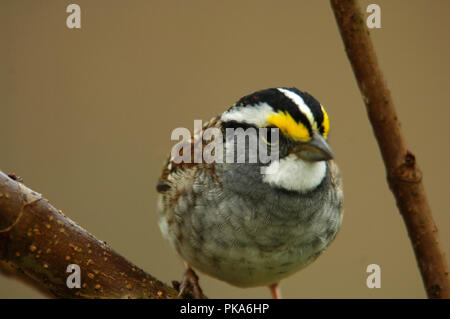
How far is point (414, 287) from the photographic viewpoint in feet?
14.0

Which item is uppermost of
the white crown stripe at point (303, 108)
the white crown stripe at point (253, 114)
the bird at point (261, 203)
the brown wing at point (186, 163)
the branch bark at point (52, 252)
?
the brown wing at point (186, 163)

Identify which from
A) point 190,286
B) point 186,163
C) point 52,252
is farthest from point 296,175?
point 52,252

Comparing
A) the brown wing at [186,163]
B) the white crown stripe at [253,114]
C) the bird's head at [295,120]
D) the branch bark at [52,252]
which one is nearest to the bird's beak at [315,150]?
the bird's head at [295,120]

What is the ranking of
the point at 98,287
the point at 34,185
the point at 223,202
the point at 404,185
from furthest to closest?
the point at 34,185 → the point at 223,202 → the point at 98,287 → the point at 404,185

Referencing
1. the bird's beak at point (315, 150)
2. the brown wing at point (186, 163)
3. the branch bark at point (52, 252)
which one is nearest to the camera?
the branch bark at point (52, 252)

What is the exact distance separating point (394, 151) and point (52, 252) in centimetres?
115

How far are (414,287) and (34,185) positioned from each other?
2745 mm

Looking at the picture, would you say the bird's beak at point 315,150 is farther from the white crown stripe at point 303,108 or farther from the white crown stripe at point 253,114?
the white crown stripe at point 253,114

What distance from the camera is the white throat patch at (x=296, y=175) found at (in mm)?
2322

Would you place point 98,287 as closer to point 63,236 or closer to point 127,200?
point 63,236

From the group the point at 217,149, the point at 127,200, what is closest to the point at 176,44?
the point at 127,200

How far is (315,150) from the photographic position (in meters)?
2.18

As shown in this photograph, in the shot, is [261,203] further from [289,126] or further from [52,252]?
[52,252]

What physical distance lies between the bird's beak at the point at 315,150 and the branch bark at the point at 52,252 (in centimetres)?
74
